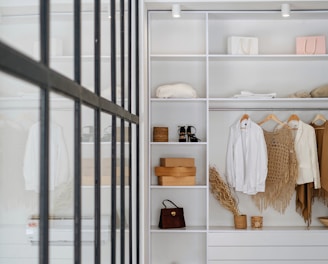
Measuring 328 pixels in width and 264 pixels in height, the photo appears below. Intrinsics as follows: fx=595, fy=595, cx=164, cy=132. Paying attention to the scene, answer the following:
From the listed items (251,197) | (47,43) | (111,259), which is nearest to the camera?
(47,43)

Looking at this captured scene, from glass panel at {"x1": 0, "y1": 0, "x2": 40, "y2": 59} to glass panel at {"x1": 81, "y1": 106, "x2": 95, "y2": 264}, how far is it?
50 centimetres

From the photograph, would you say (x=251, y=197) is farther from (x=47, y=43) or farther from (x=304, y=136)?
(x=47, y=43)

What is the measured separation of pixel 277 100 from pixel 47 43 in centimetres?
346

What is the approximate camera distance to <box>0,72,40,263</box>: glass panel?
817 mm

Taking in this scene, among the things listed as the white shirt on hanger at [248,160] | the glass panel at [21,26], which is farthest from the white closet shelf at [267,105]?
the glass panel at [21,26]

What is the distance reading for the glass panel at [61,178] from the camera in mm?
1134

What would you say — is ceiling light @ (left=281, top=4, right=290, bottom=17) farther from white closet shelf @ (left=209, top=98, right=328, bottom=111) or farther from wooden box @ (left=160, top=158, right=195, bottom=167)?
wooden box @ (left=160, top=158, right=195, bottom=167)

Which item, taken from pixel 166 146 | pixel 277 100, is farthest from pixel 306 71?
pixel 166 146

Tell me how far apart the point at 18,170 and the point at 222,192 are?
3659 mm

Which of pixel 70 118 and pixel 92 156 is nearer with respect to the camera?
pixel 70 118

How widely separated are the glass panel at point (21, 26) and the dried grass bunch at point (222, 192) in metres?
3.56

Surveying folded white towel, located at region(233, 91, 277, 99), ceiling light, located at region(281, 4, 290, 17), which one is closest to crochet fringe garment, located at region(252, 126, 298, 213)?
folded white towel, located at region(233, 91, 277, 99)

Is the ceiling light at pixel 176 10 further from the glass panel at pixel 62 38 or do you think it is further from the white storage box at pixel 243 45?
the glass panel at pixel 62 38

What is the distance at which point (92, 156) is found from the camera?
1.63 metres
